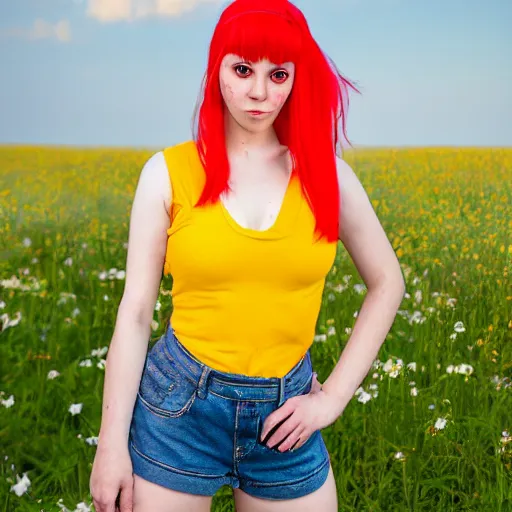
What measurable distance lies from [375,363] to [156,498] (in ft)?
6.16

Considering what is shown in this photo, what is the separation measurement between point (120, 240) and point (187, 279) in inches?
167

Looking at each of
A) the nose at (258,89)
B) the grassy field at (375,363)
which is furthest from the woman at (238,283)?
the grassy field at (375,363)

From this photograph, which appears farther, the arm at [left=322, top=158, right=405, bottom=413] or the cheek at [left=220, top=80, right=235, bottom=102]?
the arm at [left=322, top=158, right=405, bottom=413]

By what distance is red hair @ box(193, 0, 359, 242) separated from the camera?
182 cm

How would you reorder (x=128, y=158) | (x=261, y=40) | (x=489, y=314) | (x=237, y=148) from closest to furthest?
(x=261, y=40)
(x=237, y=148)
(x=489, y=314)
(x=128, y=158)

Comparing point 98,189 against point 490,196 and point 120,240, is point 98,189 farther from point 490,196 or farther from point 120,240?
point 490,196

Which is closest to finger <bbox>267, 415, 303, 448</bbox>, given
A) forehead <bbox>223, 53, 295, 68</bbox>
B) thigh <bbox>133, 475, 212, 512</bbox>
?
thigh <bbox>133, 475, 212, 512</bbox>

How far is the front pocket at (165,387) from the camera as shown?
1.88 meters

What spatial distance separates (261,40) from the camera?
1807mm

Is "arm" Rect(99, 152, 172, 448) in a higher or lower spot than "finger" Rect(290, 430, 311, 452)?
higher

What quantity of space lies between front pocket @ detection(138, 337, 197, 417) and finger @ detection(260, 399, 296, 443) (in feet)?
0.57

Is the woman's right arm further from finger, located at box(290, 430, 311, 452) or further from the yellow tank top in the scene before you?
finger, located at box(290, 430, 311, 452)

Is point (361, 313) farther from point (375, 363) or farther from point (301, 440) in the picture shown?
point (375, 363)

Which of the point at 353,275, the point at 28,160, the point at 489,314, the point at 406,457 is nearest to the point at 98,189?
the point at 28,160
